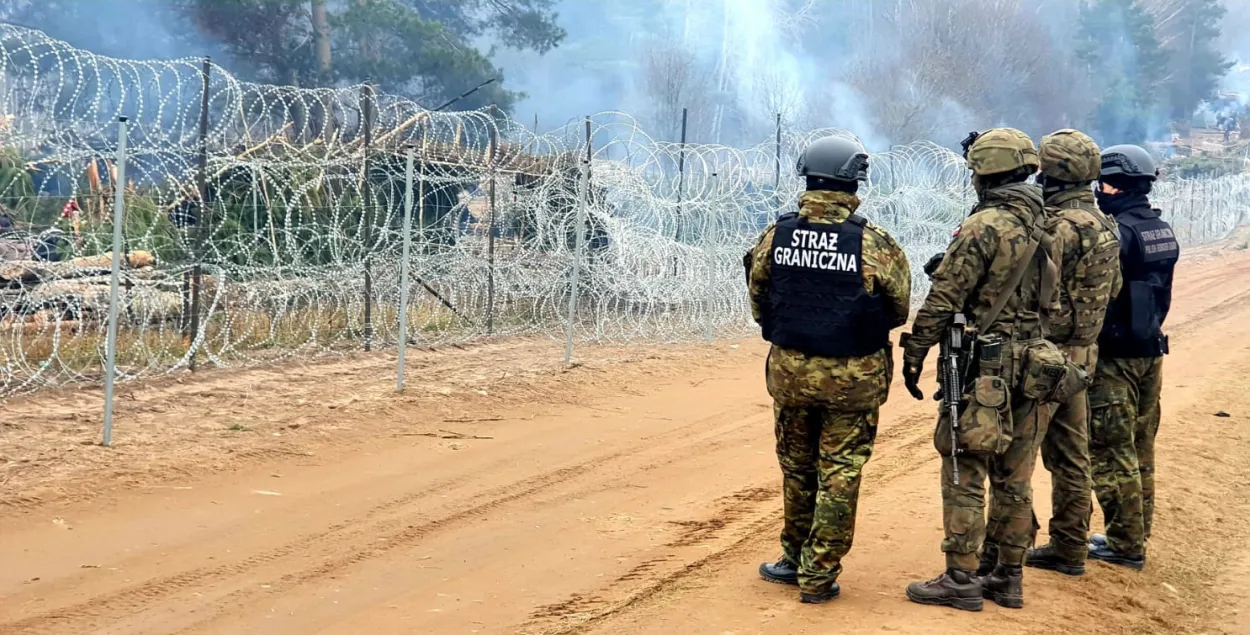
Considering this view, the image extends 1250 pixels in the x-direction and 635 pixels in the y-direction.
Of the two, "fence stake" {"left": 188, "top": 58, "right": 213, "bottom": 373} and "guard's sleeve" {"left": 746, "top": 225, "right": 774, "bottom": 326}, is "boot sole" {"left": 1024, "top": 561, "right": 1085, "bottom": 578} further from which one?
"fence stake" {"left": 188, "top": 58, "right": 213, "bottom": 373}

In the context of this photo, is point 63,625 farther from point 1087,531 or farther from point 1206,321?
point 1206,321

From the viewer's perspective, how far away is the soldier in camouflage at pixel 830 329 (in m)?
4.18

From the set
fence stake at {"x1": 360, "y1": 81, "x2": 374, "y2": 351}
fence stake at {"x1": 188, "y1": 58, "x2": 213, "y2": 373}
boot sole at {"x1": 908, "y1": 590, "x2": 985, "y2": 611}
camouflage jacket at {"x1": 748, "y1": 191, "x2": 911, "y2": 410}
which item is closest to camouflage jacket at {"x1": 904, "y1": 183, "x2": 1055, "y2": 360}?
camouflage jacket at {"x1": 748, "y1": 191, "x2": 911, "y2": 410}

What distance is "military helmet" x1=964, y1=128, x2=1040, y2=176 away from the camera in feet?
13.9

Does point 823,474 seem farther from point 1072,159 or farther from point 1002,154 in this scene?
point 1072,159

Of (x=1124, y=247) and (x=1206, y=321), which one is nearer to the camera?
(x=1124, y=247)

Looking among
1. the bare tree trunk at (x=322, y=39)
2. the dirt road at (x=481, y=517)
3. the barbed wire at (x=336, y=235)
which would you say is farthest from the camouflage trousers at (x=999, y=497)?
the bare tree trunk at (x=322, y=39)

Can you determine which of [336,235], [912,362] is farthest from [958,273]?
[336,235]

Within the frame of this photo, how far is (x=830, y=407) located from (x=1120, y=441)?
1.57m

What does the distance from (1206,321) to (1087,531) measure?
450 inches

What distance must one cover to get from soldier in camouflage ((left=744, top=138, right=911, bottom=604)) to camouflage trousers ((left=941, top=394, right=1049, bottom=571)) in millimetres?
364

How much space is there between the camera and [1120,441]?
4.96m

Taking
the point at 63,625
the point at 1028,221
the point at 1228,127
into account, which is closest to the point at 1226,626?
the point at 1028,221

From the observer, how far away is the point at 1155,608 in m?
4.71
